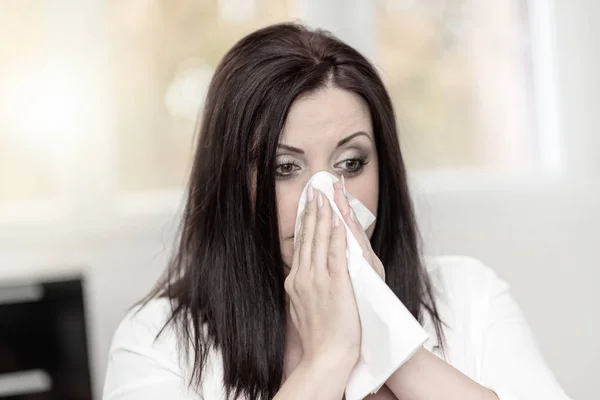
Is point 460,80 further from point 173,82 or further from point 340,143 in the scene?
point 340,143

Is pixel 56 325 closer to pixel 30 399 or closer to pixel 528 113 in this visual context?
pixel 30 399

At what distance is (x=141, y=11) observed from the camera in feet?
6.94

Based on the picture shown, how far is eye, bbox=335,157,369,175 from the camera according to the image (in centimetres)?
131

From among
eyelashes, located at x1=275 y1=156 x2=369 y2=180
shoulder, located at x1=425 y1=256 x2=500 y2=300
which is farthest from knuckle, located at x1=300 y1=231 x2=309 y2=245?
shoulder, located at x1=425 y1=256 x2=500 y2=300

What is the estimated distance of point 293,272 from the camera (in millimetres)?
1260

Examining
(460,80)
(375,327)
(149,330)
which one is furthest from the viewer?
(460,80)

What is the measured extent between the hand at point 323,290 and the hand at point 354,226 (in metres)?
0.02

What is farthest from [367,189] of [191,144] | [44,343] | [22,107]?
[22,107]

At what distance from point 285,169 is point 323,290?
22 cm

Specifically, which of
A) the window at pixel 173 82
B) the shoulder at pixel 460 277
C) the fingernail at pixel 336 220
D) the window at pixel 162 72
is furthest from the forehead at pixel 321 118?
the window at pixel 162 72

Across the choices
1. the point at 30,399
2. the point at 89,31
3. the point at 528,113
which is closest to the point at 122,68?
the point at 89,31

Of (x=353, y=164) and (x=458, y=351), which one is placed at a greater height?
(x=353, y=164)

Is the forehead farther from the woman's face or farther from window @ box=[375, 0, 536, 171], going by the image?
window @ box=[375, 0, 536, 171]

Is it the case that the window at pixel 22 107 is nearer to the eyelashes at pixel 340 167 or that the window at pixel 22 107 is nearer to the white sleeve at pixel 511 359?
the eyelashes at pixel 340 167
